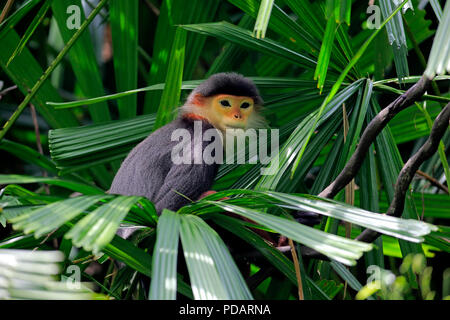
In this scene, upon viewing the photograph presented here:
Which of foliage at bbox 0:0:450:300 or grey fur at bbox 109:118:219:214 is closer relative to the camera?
foliage at bbox 0:0:450:300

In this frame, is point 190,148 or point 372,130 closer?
point 372,130

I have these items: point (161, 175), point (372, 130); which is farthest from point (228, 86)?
point (372, 130)

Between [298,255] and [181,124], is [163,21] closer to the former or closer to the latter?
[181,124]

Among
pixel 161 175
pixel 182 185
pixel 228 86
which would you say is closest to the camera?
pixel 182 185

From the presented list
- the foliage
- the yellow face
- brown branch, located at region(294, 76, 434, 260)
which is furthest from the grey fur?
brown branch, located at region(294, 76, 434, 260)

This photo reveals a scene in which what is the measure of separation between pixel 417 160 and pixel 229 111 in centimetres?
171

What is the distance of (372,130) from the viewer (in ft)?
6.97

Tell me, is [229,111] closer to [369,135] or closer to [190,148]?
[190,148]

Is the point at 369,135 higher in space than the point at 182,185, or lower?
higher

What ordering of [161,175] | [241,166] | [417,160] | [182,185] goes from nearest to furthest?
[417,160], [182,185], [161,175], [241,166]

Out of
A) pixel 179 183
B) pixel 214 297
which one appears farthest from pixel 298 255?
pixel 179 183

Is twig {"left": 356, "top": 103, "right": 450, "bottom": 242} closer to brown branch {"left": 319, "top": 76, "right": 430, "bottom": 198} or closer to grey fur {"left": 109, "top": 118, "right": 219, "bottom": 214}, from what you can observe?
brown branch {"left": 319, "top": 76, "right": 430, "bottom": 198}

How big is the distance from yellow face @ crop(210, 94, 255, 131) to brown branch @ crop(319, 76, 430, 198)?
140cm

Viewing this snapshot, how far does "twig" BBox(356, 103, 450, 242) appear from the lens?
198 cm
